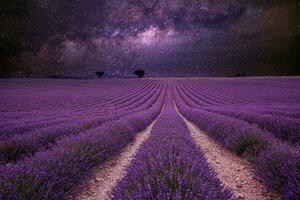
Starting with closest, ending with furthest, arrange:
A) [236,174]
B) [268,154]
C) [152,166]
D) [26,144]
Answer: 1. [152,166]
2. [268,154]
3. [236,174]
4. [26,144]

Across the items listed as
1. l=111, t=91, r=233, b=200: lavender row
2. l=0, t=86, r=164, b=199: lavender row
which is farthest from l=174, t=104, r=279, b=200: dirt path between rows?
l=0, t=86, r=164, b=199: lavender row

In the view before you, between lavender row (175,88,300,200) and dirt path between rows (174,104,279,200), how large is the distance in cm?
15

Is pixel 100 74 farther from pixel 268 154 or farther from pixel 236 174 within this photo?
pixel 268 154

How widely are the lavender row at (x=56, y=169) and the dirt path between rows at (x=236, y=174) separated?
6.65ft

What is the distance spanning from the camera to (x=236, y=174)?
13.3 ft

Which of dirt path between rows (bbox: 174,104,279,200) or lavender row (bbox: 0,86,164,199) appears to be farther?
dirt path between rows (bbox: 174,104,279,200)

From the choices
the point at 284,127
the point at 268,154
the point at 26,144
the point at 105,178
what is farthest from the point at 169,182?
the point at 284,127

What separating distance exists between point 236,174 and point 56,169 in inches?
116

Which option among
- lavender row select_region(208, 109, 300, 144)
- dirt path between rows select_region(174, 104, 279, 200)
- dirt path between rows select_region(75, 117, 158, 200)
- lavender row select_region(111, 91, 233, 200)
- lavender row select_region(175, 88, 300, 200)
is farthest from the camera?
lavender row select_region(208, 109, 300, 144)

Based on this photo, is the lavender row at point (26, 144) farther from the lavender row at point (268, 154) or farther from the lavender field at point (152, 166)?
the lavender row at point (268, 154)

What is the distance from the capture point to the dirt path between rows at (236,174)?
314 cm

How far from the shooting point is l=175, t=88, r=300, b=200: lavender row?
2526mm

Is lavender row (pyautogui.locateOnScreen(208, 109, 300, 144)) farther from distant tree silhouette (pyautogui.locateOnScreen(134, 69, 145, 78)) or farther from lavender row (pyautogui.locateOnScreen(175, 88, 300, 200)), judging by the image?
distant tree silhouette (pyautogui.locateOnScreen(134, 69, 145, 78))

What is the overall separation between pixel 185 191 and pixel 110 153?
3.50m
